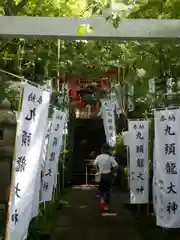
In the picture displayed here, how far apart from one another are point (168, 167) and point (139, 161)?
308 centimetres

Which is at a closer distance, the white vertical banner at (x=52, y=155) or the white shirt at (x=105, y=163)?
the white vertical banner at (x=52, y=155)

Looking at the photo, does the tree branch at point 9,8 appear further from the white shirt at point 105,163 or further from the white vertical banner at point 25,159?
the white shirt at point 105,163

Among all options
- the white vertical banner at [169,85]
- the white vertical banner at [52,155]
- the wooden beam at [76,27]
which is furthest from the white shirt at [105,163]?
the wooden beam at [76,27]

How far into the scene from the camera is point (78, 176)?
82.8ft

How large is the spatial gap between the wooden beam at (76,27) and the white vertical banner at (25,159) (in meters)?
1.09

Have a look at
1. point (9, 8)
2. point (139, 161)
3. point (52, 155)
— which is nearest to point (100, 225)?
point (139, 161)

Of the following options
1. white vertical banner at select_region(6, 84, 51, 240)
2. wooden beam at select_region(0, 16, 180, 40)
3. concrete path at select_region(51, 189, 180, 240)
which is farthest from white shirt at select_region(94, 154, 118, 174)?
white vertical banner at select_region(6, 84, 51, 240)

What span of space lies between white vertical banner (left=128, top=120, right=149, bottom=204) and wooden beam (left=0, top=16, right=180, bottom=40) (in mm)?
4427

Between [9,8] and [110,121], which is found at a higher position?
[9,8]

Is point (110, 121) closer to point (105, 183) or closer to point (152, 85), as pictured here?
point (105, 183)

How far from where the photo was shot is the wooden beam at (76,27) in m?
5.97

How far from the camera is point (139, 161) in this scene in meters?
10.6

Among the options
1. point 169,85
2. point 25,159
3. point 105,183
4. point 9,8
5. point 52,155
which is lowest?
point 105,183

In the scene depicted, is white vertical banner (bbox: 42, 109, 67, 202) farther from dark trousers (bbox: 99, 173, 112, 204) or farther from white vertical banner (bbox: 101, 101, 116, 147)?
white vertical banner (bbox: 101, 101, 116, 147)
